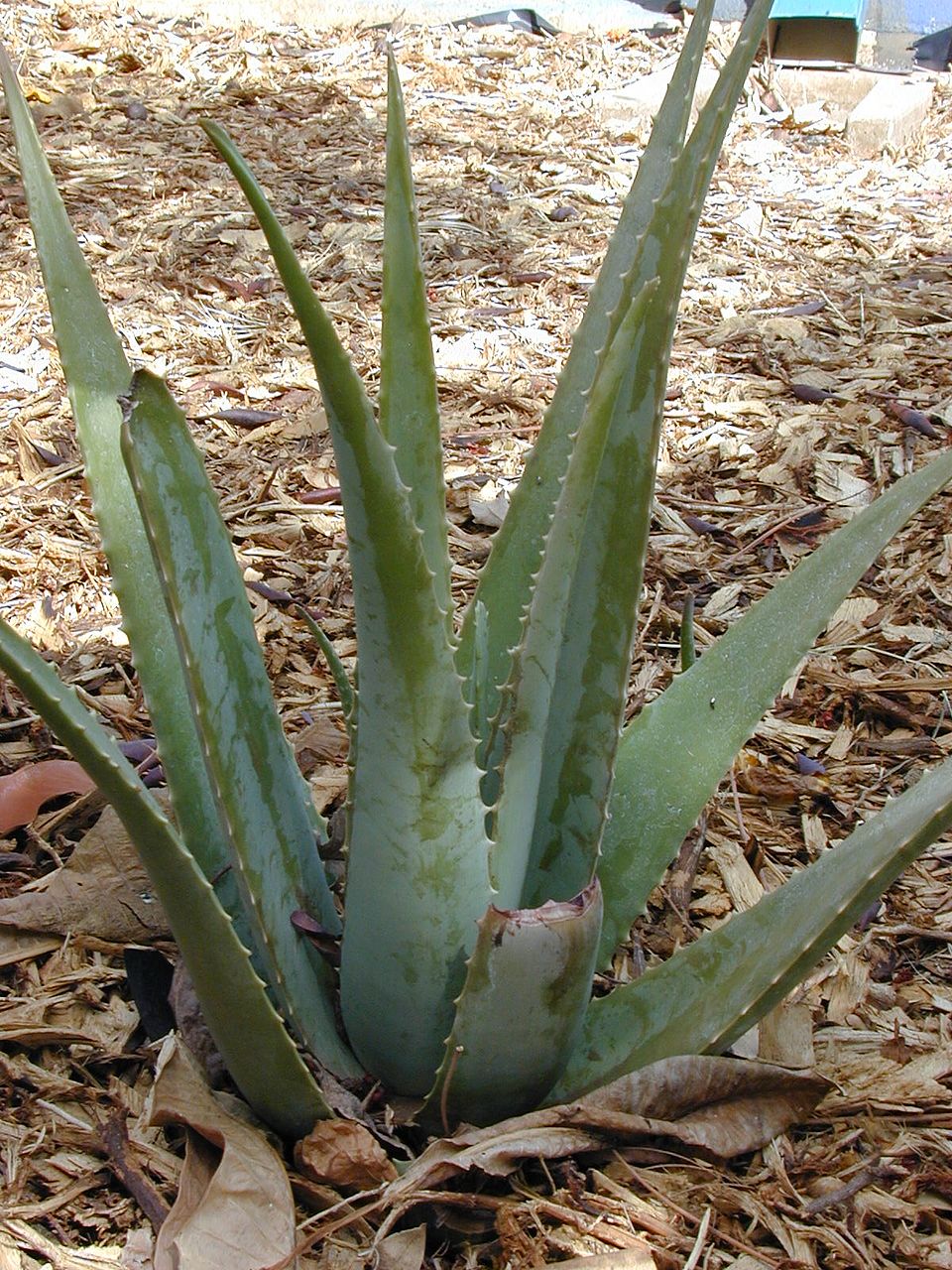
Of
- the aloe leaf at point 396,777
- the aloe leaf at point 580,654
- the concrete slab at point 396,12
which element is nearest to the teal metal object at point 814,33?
the concrete slab at point 396,12

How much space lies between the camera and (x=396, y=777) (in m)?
1.08

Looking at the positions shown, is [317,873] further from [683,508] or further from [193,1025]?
[683,508]

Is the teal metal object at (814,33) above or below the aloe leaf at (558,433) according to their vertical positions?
above

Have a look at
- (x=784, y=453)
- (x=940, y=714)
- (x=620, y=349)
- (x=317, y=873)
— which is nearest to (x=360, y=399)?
(x=620, y=349)

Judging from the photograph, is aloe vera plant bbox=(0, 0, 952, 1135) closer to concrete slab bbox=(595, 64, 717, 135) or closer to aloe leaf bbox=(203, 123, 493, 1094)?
aloe leaf bbox=(203, 123, 493, 1094)

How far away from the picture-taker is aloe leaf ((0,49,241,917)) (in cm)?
121

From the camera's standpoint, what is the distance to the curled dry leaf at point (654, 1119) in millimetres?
1202

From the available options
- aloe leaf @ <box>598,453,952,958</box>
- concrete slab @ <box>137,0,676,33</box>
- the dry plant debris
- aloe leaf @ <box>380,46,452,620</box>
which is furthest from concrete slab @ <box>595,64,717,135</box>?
aloe leaf @ <box>380,46,452,620</box>

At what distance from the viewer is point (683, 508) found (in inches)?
112

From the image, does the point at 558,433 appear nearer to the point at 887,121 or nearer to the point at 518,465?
the point at 518,465

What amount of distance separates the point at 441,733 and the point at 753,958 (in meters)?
0.41

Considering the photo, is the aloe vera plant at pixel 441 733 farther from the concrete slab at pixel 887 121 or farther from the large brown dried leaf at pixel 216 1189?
the concrete slab at pixel 887 121

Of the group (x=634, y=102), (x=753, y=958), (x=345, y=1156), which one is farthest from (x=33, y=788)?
(x=634, y=102)

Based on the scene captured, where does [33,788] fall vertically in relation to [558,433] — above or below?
below
